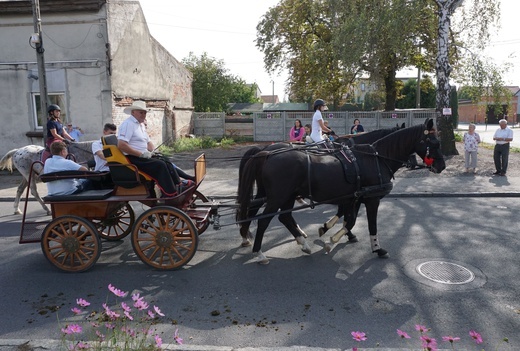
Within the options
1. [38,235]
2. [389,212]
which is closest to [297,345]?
[38,235]

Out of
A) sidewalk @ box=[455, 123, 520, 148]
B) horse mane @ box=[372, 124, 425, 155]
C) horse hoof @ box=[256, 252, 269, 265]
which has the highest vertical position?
horse mane @ box=[372, 124, 425, 155]

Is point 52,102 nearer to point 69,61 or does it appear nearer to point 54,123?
point 69,61

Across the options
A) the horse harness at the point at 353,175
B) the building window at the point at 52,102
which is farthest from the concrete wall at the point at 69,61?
the horse harness at the point at 353,175

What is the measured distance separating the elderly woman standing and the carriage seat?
36.2 feet

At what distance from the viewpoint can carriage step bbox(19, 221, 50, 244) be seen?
541 cm

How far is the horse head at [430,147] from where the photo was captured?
582 cm

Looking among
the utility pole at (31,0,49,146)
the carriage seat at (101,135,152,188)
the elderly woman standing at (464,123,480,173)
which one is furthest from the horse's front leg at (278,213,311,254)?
the elderly woman standing at (464,123,480,173)

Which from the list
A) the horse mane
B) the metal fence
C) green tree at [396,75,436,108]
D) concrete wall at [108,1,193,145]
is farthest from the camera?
green tree at [396,75,436,108]

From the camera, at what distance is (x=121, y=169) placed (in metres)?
5.35

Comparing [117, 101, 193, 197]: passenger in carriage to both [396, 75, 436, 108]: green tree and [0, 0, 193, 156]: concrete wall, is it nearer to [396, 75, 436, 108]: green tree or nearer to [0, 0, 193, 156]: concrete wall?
→ [0, 0, 193, 156]: concrete wall

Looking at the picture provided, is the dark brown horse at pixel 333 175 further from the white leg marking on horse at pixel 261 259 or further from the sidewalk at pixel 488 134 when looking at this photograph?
the sidewalk at pixel 488 134

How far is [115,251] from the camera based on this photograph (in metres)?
6.23

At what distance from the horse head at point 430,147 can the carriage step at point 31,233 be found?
5.69 meters

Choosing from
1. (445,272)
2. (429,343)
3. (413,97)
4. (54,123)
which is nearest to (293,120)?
(54,123)
